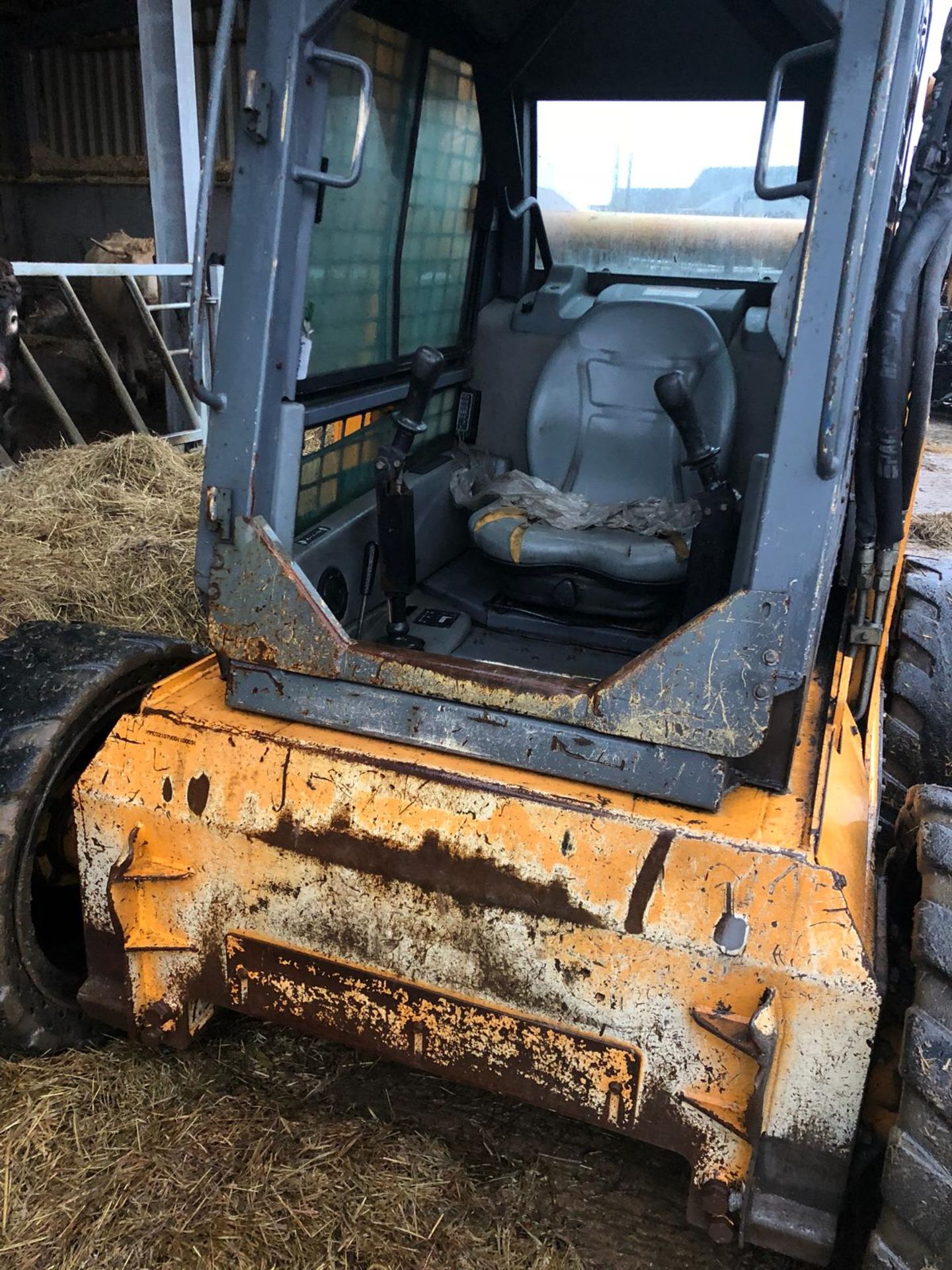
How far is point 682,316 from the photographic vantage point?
313 cm

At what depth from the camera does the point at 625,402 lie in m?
3.21

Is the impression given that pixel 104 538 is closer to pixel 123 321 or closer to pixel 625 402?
pixel 625 402

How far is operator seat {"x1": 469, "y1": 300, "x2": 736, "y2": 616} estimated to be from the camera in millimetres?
2896

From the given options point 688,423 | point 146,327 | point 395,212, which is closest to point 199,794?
point 688,423

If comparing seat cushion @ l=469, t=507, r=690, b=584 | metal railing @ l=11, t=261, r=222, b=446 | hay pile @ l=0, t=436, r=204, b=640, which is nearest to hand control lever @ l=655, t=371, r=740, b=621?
seat cushion @ l=469, t=507, r=690, b=584

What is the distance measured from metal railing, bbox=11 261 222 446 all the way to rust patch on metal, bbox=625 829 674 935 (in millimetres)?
4670

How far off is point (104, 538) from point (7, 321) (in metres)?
1.95

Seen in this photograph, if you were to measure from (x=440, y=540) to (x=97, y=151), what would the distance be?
13048 millimetres

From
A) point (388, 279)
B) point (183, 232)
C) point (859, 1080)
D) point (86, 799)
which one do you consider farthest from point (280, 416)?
point (183, 232)

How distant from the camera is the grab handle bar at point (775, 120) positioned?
173 centimetres

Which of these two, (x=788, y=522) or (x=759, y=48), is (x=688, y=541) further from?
(x=759, y=48)

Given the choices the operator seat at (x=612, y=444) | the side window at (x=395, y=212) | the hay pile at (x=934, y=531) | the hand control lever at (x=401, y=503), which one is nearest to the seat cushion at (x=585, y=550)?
the operator seat at (x=612, y=444)

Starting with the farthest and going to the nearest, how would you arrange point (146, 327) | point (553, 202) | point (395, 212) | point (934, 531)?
point (934, 531)
point (146, 327)
point (553, 202)
point (395, 212)

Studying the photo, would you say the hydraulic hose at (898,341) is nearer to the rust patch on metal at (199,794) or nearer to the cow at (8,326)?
the rust patch on metal at (199,794)
